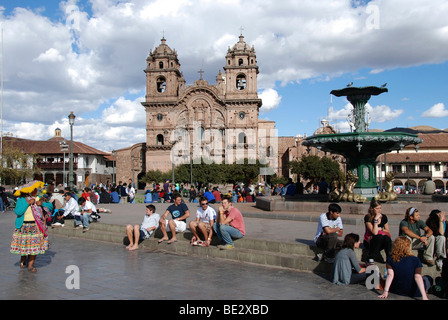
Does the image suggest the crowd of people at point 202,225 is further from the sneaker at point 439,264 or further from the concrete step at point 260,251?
the sneaker at point 439,264

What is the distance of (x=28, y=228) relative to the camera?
25.8 feet

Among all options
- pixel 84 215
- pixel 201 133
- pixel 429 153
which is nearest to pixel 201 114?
pixel 201 133

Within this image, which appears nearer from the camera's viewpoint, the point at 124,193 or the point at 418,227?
the point at 418,227

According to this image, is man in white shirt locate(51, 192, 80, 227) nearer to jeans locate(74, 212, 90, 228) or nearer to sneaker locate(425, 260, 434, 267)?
jeans locate(74, 212, 90, 228)

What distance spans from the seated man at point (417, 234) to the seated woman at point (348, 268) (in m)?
1.05

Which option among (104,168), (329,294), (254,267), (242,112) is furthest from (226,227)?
(104,168)

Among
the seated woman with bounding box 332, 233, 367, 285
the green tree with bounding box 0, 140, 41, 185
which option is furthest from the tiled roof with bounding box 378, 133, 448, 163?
the seated woman with bounding box 332, 233, 367, 285

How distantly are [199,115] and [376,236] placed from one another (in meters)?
55.0

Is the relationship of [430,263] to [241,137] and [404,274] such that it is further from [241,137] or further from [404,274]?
[241,137]

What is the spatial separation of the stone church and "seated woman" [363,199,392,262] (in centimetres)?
5093

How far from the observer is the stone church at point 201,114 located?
59.2 meters

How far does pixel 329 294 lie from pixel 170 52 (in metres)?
59.1

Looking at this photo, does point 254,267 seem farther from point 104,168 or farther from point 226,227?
point 104,168

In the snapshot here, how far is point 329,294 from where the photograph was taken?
249 inches
